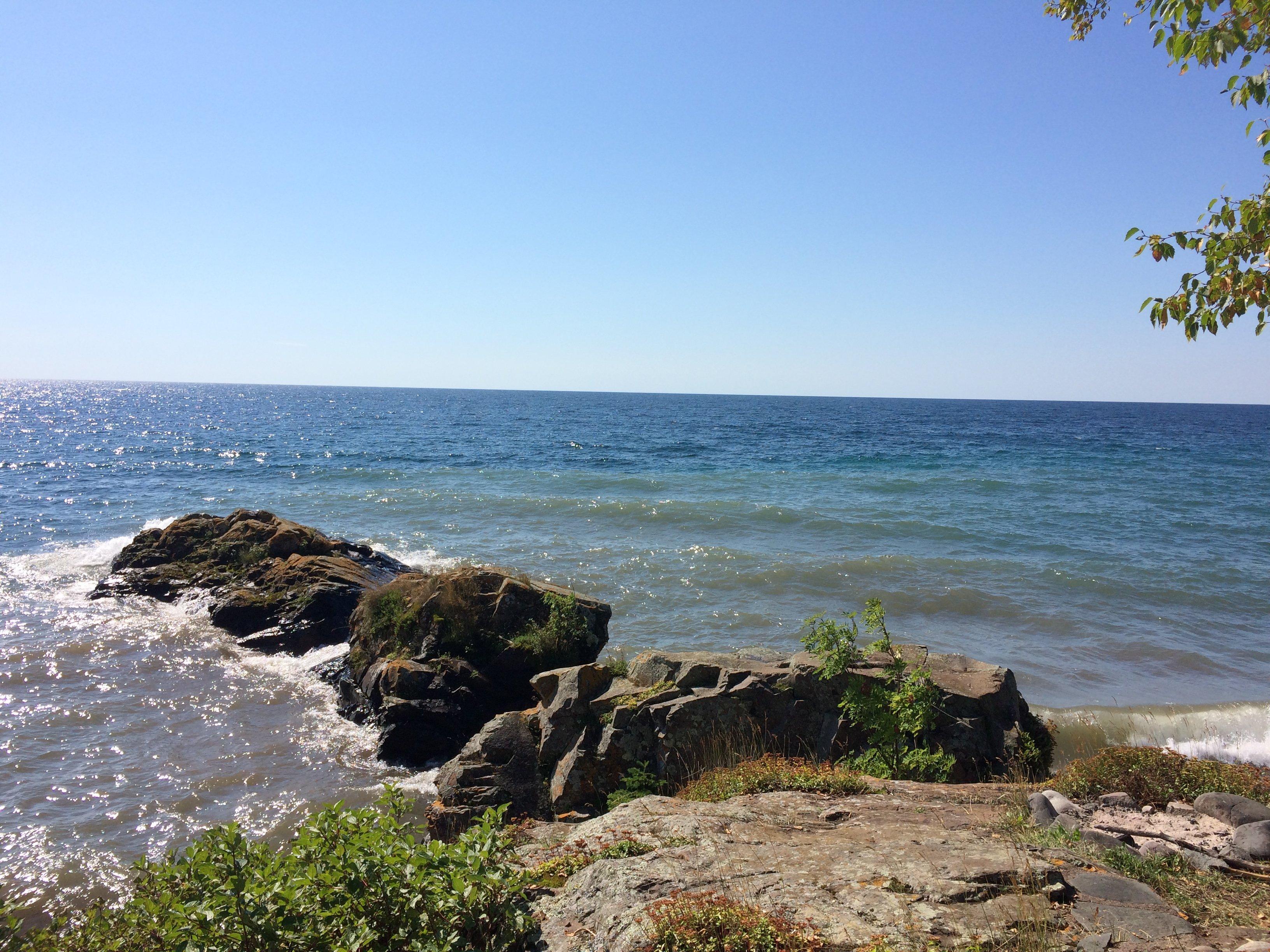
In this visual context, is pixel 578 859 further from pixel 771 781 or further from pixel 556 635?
pixel 556 635

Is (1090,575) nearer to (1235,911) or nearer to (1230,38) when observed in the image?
(1235,911)

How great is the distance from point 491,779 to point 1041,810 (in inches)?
226

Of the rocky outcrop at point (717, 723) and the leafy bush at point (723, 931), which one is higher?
the leafy bush at point (723, 931)

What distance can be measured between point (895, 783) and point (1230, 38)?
6650mm

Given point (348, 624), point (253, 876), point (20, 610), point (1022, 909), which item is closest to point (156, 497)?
point (20, 610)

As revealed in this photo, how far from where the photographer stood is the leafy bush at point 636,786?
779cm

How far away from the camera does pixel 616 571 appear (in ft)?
68.0

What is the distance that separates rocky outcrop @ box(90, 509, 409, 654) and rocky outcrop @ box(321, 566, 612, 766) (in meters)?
2.26

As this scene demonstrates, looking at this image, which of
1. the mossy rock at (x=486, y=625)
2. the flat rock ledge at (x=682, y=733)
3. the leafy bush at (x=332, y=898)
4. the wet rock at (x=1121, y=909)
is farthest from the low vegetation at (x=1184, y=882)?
the mossy rock at (x=486, y=625)

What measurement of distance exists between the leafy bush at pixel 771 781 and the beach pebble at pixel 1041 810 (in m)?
1.44

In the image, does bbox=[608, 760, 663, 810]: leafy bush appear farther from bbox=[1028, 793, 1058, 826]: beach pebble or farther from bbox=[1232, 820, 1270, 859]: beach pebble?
bbox=[1232, 820, 1270, 859]: beach pebble

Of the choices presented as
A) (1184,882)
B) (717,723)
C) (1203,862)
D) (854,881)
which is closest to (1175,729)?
(1203,862)

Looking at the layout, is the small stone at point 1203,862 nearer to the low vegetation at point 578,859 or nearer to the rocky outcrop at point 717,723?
the rocky outcrop at point 717,723

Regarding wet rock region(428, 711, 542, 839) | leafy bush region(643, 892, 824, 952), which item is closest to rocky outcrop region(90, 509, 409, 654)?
wet rock region(428, 711, 542, 839)
